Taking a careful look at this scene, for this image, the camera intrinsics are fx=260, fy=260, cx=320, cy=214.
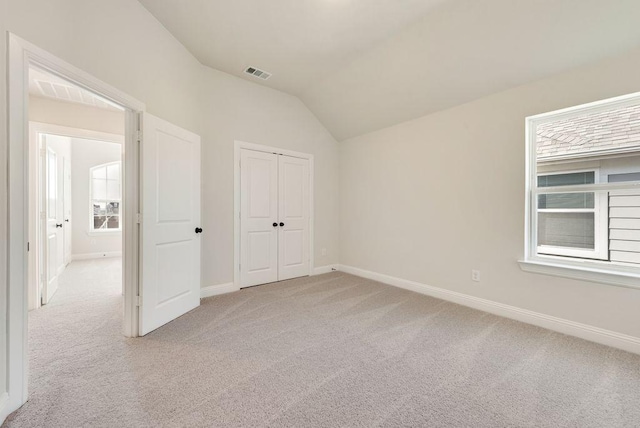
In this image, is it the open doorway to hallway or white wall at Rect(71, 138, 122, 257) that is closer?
the open doorway to hallway

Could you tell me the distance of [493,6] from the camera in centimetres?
222

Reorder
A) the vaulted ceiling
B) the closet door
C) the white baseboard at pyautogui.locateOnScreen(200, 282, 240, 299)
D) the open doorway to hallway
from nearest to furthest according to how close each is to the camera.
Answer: the vaulted ceiling
the open doorway to hallway
the white baseboard at pyautogui.locateOnScreen(200, 282, 240, 299)
the closet door

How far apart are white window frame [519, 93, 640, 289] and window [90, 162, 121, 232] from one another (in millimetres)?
8401

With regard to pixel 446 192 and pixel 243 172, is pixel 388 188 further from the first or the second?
pixel 243 172

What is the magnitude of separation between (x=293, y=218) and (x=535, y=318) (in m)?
3.31

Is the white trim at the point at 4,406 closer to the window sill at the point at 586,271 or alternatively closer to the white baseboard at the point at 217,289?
the white baseboard at the point at 217,289

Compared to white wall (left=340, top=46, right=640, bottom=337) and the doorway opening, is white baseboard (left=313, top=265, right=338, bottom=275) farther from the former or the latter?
the doorway opening

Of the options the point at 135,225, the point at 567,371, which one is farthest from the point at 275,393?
the point at 567,371

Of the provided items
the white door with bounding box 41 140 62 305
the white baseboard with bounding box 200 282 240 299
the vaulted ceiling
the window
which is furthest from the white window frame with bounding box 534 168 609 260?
the window

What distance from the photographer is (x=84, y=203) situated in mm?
6359

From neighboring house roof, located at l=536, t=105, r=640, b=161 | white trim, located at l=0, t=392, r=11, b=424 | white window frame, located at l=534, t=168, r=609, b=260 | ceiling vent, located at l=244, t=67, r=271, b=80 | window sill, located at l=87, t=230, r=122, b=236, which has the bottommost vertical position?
white trim, located at l=0, t=392, r=11, b=424

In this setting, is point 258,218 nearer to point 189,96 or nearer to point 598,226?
point 189,96

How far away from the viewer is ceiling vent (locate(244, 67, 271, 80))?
3512 mm

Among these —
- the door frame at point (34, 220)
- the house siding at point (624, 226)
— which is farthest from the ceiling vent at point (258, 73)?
the house siding at point (624, 226)
